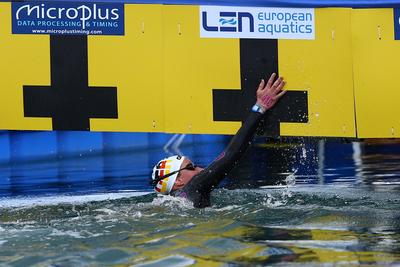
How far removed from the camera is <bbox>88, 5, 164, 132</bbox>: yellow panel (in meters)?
5.78

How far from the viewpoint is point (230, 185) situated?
24.9 ft

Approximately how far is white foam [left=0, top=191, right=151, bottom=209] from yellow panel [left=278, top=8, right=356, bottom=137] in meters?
1.74

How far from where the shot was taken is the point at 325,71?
228 inches

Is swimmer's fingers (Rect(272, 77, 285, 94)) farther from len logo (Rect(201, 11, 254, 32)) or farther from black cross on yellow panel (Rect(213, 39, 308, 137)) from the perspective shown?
len logo (Rect(201, 11, 254, 32))

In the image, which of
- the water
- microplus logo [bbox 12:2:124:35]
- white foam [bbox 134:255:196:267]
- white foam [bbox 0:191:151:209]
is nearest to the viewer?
white foam [bbox 134:255:196:267]

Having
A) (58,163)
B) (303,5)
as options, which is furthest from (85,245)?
(58,163)

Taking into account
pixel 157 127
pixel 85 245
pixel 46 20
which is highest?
pixel 46 20

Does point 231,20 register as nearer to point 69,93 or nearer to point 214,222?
point 69,93

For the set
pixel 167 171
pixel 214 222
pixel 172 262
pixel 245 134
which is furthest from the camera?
pixel 167 171

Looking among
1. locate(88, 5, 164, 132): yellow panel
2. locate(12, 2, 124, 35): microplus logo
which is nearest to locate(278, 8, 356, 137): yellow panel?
locate(88, 5, 164, 132): yellow panel

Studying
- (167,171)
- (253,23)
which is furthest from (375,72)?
(167,171)

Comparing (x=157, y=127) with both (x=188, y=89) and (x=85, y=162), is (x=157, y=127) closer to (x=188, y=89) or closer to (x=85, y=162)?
(x=188, y=89)

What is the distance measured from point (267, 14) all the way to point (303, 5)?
275 mm

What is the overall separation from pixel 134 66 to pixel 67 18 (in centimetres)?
59
